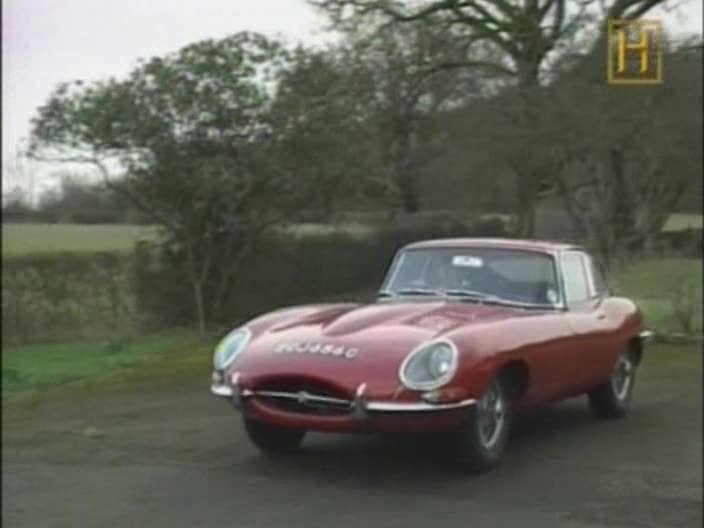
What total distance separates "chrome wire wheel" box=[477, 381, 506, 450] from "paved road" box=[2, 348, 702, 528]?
7.6 inches

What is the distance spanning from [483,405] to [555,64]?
20.4 feet

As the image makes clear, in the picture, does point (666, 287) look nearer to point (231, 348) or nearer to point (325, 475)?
point (231, 348)

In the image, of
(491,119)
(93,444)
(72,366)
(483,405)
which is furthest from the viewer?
(491,119)

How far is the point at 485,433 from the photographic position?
24.1ft

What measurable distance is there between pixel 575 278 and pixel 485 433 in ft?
7.12

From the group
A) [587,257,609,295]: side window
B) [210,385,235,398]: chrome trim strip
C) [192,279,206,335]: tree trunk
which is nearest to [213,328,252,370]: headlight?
[210,385,235,398]: chrome trim strip

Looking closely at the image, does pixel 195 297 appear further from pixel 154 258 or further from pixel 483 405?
pixel 483 405

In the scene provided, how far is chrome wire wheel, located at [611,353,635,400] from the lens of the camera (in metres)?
9.50

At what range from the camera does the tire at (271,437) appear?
7668 mm

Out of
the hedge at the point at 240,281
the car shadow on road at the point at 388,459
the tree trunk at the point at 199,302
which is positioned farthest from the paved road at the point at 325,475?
the tree trunk at the point at 199,302

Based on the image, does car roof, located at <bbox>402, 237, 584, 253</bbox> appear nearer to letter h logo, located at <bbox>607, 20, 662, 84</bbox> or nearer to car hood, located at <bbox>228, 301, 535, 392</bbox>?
car hood, located at <bbox>228, 301, 535, 392</bbox>

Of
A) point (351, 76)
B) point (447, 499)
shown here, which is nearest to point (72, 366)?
point (351, 76)

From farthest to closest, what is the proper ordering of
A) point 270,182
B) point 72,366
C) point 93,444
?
point 270,182, point 72,366, point 93,444

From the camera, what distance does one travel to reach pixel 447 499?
21.3ft
